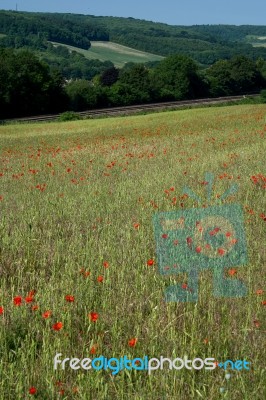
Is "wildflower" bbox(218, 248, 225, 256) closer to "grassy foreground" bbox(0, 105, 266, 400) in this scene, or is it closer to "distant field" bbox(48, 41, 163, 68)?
"grassy foreground" bbox(0, 105, 266, 400)

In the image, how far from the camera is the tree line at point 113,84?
68.6 metres

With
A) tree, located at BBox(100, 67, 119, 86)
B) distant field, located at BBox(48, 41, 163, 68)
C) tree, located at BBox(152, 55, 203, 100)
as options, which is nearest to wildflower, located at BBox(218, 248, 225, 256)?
tree, located at BBox(152, 55, 203, 100)

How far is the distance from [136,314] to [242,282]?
102 centimetres

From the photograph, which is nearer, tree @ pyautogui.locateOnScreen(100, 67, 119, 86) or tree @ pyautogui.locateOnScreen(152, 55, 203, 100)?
tree @ pyautogui.locateOnScreen(152, 55, 203, 100)

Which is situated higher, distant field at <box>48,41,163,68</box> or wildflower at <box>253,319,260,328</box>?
distant field at <box>48,41,163,68</box>

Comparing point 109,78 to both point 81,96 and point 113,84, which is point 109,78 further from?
point 81,96

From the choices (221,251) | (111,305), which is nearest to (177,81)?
(221,251)

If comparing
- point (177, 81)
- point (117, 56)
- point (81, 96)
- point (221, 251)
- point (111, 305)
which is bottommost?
point (81, 96)

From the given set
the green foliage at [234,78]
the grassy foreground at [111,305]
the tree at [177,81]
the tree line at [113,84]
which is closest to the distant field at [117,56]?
the tree line at [113,84]

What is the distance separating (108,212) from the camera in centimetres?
716

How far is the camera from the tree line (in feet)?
225

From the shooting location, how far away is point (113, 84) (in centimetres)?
8888

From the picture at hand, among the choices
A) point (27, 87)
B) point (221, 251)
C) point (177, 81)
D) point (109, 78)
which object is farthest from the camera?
point (109, 78)

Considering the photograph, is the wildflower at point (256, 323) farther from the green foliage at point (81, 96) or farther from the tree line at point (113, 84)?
the green foliage at point (81, 96)
